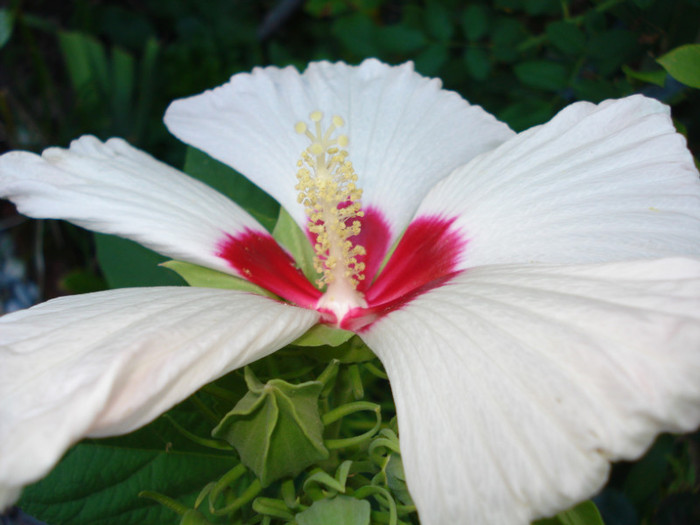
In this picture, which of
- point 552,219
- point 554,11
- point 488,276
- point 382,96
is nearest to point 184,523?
point 488,276

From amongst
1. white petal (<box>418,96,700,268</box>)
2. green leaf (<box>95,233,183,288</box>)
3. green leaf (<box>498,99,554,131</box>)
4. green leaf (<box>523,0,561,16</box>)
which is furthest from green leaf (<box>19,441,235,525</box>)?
green leaf (<box>523,0,561,16</box>)

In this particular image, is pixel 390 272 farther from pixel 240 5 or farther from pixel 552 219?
pixel 240 5

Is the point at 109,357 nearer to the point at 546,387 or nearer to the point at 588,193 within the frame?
the point at 546,387

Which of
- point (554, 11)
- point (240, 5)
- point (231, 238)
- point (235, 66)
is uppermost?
point (240, 5)

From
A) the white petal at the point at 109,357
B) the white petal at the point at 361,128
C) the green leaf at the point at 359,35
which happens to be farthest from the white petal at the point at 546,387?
the green leaf at the point at 359,35

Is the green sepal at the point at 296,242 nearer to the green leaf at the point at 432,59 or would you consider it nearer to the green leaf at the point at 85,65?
the green leaf at the point at 432,59

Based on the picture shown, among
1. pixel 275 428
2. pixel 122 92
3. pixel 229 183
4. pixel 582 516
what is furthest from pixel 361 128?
pixel 122 92

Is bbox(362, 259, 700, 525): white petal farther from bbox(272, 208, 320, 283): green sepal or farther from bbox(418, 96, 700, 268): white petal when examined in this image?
bbox(272, 208, 320, 283): green sepal
